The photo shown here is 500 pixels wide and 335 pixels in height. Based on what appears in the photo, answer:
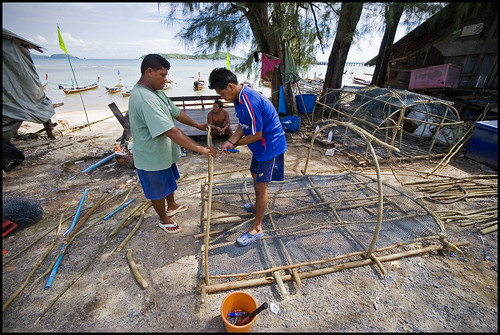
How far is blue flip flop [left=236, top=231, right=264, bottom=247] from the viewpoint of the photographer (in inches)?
118

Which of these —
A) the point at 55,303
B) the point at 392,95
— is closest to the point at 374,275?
the point at 55,303

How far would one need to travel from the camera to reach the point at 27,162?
19.3 ft

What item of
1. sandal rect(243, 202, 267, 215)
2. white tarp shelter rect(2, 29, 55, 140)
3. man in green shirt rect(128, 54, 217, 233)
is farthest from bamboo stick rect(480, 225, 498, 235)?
white tarp shelter rect(2, 29, 55, 140)

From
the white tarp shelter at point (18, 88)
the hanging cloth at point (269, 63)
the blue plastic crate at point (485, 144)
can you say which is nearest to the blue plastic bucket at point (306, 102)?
the hanging cloth at point (269, 63)

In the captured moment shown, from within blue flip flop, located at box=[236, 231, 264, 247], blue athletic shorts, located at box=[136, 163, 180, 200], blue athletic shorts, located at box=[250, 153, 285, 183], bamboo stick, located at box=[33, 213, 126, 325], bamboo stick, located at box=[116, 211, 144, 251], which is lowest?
bamboo stick, located at box=[33, 213, 126, 325]

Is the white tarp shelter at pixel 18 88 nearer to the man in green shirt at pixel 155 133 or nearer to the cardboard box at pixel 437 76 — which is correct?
the man in green shirt at pixel 155 133

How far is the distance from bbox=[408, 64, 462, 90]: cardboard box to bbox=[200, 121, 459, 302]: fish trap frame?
299 inches

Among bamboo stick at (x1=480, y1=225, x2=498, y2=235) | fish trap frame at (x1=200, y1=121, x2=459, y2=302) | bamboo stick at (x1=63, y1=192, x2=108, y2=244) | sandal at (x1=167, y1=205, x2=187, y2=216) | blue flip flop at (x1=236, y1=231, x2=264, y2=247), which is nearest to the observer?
fish trap frame at (x1=200, y1=121, x2=459, y2=302)

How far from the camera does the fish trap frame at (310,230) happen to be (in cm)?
265

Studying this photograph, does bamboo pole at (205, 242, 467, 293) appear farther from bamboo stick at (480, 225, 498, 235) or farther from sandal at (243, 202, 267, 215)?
sandal at (243, 202, 267, 215)

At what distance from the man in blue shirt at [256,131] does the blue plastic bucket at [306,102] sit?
6814 mm

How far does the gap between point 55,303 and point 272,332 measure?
230 centimetres

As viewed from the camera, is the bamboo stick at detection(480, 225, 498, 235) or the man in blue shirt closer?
the man in blue shirt

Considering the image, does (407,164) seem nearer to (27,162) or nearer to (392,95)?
(392,95)
